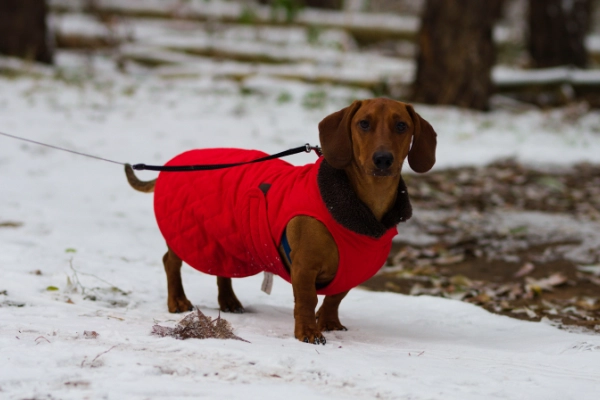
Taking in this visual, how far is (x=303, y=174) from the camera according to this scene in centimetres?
385

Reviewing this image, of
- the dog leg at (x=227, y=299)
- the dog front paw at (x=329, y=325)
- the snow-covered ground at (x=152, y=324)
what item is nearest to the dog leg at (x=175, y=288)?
the snow-covered ground at (x=152, y=324)

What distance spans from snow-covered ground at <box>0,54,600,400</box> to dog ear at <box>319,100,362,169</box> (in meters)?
0.90

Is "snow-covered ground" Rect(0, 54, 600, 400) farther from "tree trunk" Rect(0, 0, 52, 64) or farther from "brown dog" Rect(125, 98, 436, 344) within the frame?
"tree trunk" Rect(0, 0, 52, 64)

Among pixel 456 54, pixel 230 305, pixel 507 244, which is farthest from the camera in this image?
pixel 456 54

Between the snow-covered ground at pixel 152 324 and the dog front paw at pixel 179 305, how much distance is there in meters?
0.09

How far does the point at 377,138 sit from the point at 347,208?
368 millimetres

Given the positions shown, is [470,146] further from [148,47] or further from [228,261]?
[148,47]

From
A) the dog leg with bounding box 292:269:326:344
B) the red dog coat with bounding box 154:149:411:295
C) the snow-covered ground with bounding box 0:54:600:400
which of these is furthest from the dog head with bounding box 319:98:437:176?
the snow-covered ground with bounding box 0:54:600:400

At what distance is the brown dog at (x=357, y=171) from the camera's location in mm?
3543

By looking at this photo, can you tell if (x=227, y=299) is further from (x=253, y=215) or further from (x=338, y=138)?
(x=338, y=138)

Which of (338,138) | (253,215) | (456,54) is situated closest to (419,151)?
(338,138)

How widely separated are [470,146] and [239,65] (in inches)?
240

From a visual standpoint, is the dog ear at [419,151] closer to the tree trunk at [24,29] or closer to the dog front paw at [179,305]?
the dog front paw at [179,305]

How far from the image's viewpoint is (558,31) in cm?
1600
